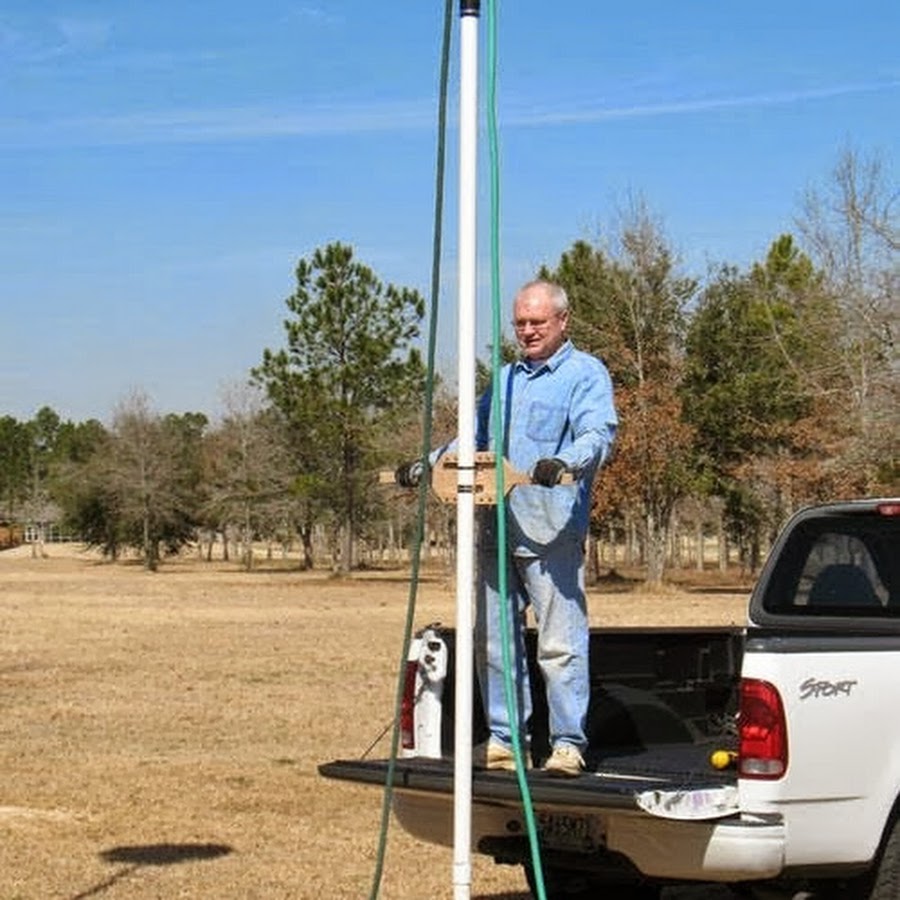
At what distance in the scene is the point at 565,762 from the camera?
18.9 feet

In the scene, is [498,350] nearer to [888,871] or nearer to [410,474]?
[410,474]

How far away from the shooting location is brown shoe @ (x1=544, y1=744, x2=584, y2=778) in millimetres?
5723

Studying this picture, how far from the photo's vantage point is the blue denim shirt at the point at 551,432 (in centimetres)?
586

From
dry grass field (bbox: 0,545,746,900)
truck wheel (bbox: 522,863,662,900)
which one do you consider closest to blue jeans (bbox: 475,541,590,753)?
truck wheel (bbox: 522,863,662,900)

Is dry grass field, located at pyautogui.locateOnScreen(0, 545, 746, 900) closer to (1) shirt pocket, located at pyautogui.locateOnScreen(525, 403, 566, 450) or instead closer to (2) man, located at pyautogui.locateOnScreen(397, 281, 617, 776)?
(2) man, located at pyautogui.locateOnScreen(397, 281, 617, 776)

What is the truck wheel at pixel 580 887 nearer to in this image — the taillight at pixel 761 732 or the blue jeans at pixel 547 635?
the blue jeans at pixel 547 635

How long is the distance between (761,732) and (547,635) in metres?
1.06

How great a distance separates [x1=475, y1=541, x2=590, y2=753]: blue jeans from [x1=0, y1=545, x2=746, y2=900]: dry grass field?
1828 mm

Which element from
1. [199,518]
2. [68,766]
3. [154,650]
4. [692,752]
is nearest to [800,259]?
[199,518]

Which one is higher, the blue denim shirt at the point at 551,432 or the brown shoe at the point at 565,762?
the blue denim shirt at the point at 551,432

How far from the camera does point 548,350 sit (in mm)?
6000

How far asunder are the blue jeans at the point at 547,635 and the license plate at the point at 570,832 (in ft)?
0.95

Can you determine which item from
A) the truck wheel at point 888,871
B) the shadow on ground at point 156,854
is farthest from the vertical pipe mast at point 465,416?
the shadow on ground at point 156,854

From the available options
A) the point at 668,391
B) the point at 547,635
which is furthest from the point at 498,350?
the point at 668,391
